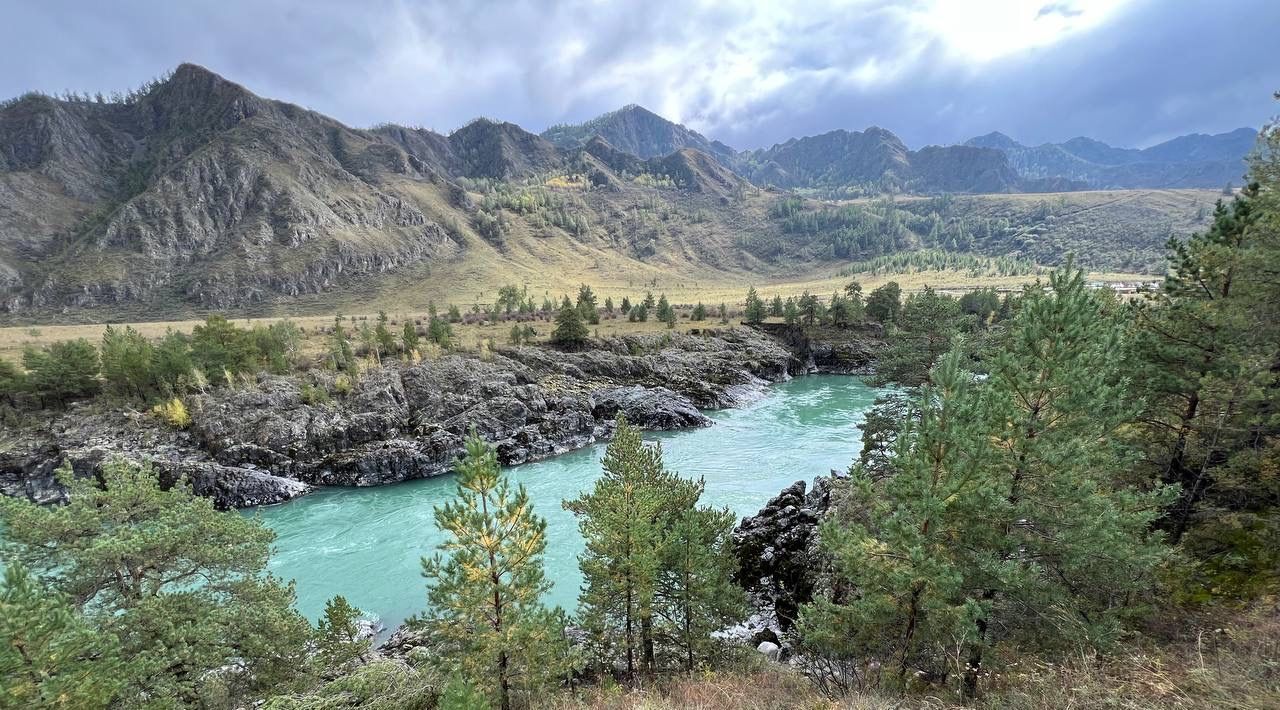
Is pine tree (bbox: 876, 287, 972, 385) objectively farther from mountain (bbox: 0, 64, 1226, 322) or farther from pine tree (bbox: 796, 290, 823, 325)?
mountain (bbox: 0, 64, 1226, 322)

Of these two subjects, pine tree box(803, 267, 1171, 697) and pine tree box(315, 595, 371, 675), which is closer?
pine tree box(803, 267, 1171, 697)

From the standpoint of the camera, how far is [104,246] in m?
122

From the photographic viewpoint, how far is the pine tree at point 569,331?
57.8m

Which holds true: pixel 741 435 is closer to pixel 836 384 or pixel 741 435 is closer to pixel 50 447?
pixel 836 384

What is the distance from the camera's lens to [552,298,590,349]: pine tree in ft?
190

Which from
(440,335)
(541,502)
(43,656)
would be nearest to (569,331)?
(440,335)

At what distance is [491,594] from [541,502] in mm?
21809

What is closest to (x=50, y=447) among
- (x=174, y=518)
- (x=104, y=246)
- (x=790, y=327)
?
(x=174, y=518)

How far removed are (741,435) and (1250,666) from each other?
36.8 meters

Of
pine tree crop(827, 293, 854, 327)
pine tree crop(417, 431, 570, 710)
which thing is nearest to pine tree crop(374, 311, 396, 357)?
pine tree crop(417, 431, 570, 710)

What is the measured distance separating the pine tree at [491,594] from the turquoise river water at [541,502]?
7.75m

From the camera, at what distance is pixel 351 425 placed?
38250mm

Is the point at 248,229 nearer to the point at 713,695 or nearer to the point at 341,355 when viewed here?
the point at 341,355

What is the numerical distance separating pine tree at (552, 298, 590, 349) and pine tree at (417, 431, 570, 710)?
47.7 m
